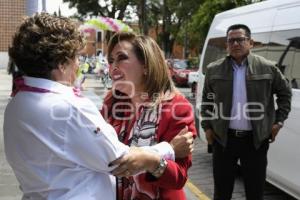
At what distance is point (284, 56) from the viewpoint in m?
5.16

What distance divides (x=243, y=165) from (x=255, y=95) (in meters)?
0.60

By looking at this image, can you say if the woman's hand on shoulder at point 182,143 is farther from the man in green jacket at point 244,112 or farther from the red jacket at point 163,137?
the man in green jacket at point 244,112

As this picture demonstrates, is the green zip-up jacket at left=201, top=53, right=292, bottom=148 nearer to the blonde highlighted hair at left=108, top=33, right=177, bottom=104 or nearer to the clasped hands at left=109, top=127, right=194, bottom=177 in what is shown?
the blonde highlighted hair at left=108, top=33, right=177, bottom=104

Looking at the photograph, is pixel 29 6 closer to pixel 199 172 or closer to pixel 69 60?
pixel 69 60

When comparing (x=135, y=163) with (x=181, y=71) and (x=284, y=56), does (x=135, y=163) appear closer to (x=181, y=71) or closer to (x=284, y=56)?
(x=284, y=56)

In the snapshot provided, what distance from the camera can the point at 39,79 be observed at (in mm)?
1833

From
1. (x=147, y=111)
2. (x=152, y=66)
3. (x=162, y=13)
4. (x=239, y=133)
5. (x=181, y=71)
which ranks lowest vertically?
(x=181, y=71)

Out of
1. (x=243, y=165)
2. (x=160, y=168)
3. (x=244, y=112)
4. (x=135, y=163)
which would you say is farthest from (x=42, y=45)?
(x=243, y=165)

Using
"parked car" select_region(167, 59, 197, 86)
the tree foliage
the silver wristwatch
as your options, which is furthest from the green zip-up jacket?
the tree foliage

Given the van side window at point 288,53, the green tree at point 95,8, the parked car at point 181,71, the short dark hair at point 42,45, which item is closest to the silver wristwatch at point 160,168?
the short dark hair at point 42,45

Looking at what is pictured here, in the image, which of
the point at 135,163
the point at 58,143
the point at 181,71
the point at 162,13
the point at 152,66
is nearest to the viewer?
the point at 58,143

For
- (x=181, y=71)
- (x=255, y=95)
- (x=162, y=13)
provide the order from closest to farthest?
(x=255, y=95)
(x=181, y=71)
(x=162, y=13)

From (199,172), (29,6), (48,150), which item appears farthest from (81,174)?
(199,172)

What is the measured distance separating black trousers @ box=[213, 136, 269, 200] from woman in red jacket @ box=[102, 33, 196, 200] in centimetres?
190
